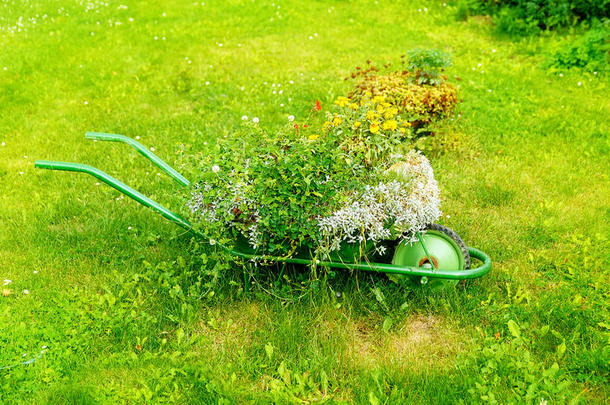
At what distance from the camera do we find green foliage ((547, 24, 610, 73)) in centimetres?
639

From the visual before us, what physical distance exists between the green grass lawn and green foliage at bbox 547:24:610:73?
185 mm

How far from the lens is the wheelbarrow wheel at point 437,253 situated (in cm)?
333

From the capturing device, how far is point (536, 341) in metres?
3.03

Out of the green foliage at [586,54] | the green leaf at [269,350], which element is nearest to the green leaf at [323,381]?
the green leaf at [269,350]

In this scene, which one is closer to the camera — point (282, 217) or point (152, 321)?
point (282, 217)

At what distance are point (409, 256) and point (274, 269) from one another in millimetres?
852

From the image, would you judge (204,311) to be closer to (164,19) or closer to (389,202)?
(389,202)

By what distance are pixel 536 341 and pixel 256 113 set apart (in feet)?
11.9

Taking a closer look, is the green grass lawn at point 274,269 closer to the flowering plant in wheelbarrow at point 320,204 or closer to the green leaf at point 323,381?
the green leaf at point 323,381

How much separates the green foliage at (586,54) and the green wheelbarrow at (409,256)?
13.2ft

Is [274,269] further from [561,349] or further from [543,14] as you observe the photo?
[543,14]

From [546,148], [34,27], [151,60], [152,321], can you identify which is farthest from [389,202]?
[34,27]

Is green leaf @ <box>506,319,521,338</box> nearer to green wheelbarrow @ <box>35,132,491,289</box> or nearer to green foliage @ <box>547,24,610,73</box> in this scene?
green wheelbarrow @ <box>35,132,491,289</box>

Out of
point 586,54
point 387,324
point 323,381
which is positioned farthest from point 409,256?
Result: point 586,54
